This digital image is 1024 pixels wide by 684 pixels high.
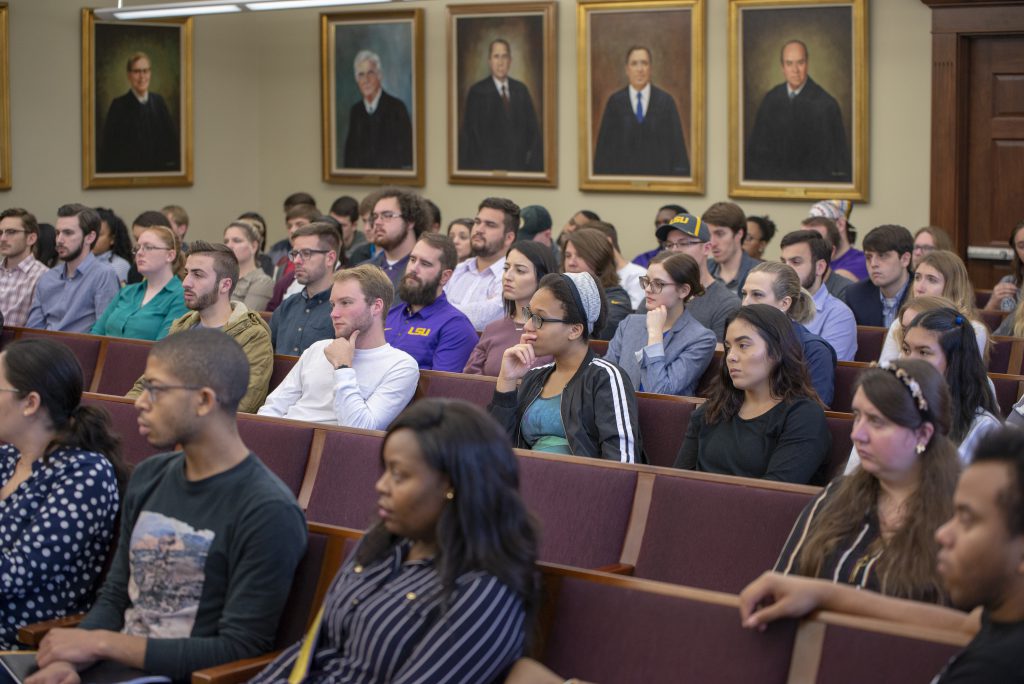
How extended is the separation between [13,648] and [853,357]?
15.2 feet

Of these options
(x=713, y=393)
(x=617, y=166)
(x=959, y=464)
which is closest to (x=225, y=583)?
(x=959, y=464)

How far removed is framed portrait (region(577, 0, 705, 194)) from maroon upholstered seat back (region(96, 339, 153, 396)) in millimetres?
5542

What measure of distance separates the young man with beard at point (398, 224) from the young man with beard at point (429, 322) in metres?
1.33

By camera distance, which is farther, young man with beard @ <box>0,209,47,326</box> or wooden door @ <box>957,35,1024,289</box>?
wooden door @ <box>957,35,1024,289</box>

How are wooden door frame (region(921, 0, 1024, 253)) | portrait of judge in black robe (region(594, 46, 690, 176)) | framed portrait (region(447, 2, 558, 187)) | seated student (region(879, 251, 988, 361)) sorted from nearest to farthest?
seated student (region(879, 251, 988, 361))
wooden door frame (region(921, 0, 1024, 253))
portrait of judge in black robe (region(594, 46, 690, 176))
framed portrait (region(447, 2, 558, 187))

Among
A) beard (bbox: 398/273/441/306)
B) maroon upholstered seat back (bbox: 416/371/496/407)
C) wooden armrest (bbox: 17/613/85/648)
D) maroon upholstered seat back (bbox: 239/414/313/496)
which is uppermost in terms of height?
beard (bbox: 398/273/441/306)

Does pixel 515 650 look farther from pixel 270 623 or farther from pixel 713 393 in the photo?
pixel 713 393

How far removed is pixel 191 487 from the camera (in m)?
3.01

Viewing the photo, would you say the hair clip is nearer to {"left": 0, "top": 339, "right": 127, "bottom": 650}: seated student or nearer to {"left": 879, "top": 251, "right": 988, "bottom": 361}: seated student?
{"left": 0, "top": 339, "right": 127, "bottom": 650}: seated student

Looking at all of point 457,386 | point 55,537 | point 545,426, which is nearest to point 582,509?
point 545,426

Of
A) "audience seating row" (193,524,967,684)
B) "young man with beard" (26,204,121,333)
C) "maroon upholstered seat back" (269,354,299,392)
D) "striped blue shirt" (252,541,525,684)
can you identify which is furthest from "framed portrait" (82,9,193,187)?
"striped blue shirt" (252,541,525,684)

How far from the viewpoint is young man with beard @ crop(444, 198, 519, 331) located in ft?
25.0

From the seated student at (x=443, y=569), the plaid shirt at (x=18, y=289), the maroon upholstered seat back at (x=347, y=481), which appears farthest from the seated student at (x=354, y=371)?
the plaid shirt at (x=18, y=289)

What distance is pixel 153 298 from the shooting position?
715cm
